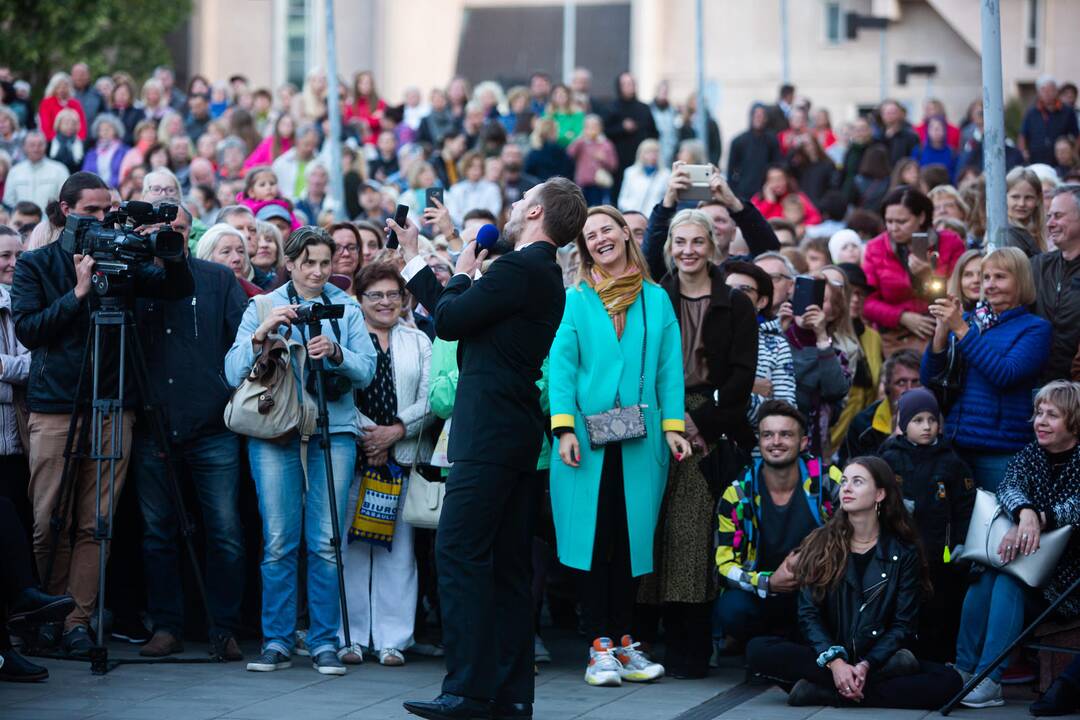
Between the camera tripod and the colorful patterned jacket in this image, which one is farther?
the colorful patterned jacket

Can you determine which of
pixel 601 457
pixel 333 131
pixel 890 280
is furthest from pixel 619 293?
pixel 333 131

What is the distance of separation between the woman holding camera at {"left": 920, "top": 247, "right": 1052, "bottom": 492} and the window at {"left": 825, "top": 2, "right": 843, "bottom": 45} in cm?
2799

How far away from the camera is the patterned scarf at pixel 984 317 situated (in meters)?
8.30

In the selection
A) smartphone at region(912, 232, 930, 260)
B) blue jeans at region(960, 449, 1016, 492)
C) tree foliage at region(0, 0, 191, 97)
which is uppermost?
tree foliage at region(0, 0, 191, 97)

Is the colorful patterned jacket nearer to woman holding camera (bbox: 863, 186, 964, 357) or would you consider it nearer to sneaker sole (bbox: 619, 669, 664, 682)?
sneaker sole (bbox: 619, 669, 664, 682)

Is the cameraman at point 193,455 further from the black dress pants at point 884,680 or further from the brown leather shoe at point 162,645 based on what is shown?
the black dress pants at point 884,680

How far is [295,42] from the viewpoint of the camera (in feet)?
130

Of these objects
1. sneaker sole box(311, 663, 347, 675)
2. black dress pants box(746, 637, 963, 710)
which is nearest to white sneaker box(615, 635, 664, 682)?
black dress pants box(746, 637, 963, 710)

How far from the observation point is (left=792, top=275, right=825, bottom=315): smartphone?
9.29 meters

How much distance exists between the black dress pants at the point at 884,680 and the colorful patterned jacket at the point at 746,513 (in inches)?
24.6

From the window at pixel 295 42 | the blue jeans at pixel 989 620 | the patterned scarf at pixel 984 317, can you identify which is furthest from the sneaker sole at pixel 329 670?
the window at pixel 295 42

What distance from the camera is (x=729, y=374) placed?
8.29 meters

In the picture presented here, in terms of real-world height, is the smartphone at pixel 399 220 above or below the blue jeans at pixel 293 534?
above

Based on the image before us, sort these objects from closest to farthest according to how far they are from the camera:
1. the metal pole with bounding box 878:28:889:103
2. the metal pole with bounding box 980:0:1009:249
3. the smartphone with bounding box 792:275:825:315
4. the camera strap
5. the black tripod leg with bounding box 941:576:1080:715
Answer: the black tripod leg with bounding box 941:576:1080:715 < the camera strap < the metal pole with bounding box 980:0:1009:249 < the smartphone with bounding box 792:275:825:315 < the metal pole with bounding box 878:28:889:103
